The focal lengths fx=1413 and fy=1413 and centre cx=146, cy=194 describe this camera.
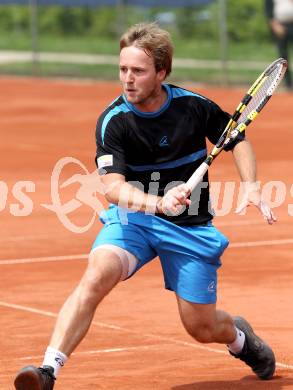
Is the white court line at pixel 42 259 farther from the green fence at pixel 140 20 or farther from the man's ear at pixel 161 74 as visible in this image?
the green fence at pixel 140 20

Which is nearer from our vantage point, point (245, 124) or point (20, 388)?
point (20, 388)

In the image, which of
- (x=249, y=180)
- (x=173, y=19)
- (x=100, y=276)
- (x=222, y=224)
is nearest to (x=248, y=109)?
(x=249, y=180)

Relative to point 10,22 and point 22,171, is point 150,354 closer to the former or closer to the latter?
point 22,171

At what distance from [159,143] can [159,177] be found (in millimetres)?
222

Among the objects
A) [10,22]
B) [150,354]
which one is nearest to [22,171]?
[150,354]

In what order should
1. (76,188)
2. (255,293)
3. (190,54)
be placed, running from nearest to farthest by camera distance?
(255,293) < (76,188) < (190,54)

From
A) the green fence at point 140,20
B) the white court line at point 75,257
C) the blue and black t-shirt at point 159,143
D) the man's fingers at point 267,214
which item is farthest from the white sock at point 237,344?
the green fence at point 140,20

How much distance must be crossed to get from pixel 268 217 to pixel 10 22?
93.7ft

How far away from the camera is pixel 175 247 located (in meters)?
8.08

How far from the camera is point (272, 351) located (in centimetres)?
877

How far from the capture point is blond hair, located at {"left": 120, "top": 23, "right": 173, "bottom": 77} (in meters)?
7.90

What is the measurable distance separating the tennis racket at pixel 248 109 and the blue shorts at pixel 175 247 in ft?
1.22

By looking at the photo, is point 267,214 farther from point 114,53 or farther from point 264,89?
point 114,53

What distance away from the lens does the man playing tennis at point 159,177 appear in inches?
311
